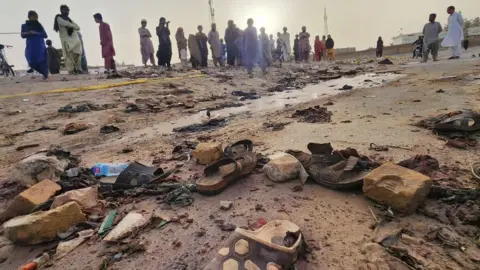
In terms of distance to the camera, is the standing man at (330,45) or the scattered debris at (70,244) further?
the standing man at (330,45)

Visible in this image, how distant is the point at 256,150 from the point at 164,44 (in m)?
10.1

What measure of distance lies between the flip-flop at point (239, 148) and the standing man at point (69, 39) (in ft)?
25.6

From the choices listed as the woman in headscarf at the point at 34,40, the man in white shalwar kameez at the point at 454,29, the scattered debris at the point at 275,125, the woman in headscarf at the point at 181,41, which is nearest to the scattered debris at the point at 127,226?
the scattered debris at the point at 275,125

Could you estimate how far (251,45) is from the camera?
33.9ft

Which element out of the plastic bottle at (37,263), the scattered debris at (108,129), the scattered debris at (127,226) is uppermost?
the scattered debris at (108,129)

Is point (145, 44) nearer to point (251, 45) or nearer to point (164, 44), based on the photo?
point (164, 44)

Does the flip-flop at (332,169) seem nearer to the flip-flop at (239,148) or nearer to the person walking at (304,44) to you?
the flip-flop at (239,148)

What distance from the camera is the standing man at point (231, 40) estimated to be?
1306 cm

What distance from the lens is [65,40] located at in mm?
8344

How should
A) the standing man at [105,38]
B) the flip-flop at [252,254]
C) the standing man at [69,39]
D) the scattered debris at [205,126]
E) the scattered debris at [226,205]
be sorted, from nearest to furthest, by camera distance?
the flip-flop at [252,254] → the scattered debris at [226,205] → the scattered debris at [205,126] → the standing man at [69,39] → the standing man at [105,38]

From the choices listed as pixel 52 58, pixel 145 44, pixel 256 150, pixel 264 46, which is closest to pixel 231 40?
pixel 264 46

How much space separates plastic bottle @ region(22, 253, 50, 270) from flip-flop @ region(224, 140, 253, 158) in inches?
49.4

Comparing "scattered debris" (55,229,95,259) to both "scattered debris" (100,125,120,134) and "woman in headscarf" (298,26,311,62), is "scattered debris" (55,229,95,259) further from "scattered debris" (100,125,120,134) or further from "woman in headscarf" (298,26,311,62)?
"woman in headscarf" (298,26,311,62)

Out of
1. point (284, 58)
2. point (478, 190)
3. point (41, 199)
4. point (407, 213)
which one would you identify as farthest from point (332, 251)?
point (284, 58)
